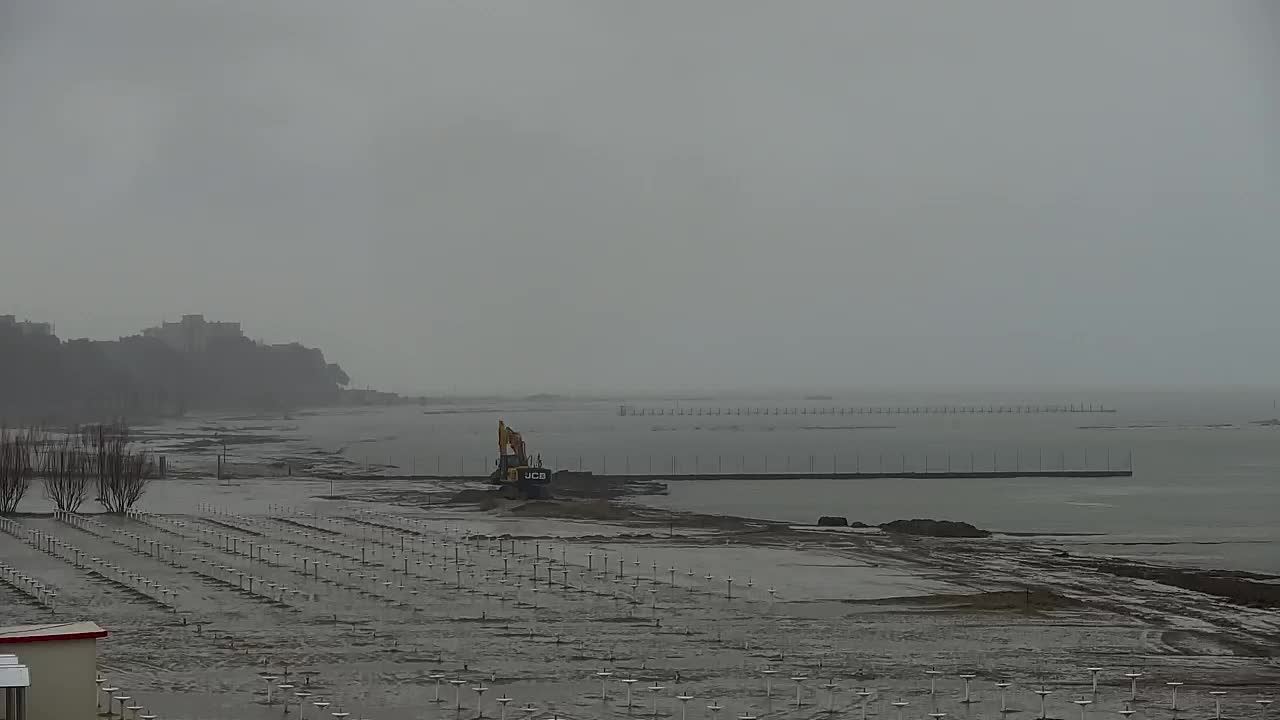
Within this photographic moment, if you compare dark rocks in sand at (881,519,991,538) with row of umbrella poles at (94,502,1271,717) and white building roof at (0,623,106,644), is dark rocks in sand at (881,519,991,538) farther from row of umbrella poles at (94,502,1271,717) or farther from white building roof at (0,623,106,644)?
white building roof at (0,623,106,644)

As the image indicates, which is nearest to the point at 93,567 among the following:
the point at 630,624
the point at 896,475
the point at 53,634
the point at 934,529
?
the point at 630,624

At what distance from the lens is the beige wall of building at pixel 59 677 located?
17.0 m

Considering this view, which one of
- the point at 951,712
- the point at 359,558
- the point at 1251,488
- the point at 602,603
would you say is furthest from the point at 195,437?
the point at 951,712

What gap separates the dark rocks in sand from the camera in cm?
5881

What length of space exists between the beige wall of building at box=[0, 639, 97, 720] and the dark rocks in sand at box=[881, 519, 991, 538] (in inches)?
1749

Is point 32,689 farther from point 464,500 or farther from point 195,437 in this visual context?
point 195,437

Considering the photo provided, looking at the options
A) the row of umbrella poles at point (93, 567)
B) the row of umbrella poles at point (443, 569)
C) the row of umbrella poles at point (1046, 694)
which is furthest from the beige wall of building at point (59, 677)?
the row of umbrella poles at point (443, 569)

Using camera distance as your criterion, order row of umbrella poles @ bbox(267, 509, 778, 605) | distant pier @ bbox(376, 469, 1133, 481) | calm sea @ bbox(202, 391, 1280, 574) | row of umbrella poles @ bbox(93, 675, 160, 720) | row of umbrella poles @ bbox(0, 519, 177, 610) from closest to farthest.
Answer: row of umbrella poles @ bbox(93, 675, 160, 720), row of umbrella poles @ bbox(0, 519, 177, 610), row of umbrella poles @ bbox(267, 509, 778, 605), calm sea @ bbox(202, 391, 1280, 574), distant pier @ bbox(376, 469, 1133, 481)

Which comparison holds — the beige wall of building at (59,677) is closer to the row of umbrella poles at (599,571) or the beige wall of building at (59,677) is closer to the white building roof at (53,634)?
the white building roof at (53,634)

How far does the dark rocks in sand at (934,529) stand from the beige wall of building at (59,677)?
44.4m

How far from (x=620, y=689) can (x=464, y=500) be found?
50982 mm

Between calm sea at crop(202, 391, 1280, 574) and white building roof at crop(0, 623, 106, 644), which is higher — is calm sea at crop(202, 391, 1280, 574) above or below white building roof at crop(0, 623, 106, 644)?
below

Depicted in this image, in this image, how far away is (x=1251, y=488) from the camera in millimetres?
94938

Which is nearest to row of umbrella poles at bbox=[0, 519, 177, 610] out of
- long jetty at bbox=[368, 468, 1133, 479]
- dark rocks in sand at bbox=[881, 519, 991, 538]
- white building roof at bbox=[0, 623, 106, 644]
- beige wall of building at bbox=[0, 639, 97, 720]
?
white building roof at bbox=[0, 623, 106, 644]
